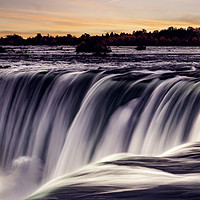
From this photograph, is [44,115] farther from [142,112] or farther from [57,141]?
[142,112]

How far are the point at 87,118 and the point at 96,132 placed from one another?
2.18ft

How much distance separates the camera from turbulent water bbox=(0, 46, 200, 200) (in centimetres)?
425

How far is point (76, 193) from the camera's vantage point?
3.71 m

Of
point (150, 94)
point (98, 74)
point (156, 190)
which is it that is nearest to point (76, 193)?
point (156, 190)

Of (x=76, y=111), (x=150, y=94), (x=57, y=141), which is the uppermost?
(x=150, y=94)

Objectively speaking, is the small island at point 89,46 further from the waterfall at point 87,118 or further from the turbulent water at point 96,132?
the waterfall at point 87,118

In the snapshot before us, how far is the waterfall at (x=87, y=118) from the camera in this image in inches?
293

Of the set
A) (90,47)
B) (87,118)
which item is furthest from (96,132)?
(90,47)

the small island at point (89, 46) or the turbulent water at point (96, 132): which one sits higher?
the small island at point (89, 46)

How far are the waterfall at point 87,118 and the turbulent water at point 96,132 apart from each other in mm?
25

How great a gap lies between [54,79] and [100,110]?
2.90 m

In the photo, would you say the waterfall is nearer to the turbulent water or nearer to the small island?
the turbulent water

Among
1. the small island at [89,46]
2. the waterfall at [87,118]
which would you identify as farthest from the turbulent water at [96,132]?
the small island at [89,46]

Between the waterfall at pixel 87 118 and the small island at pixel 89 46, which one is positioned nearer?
the waterfall at pixel 87 118
